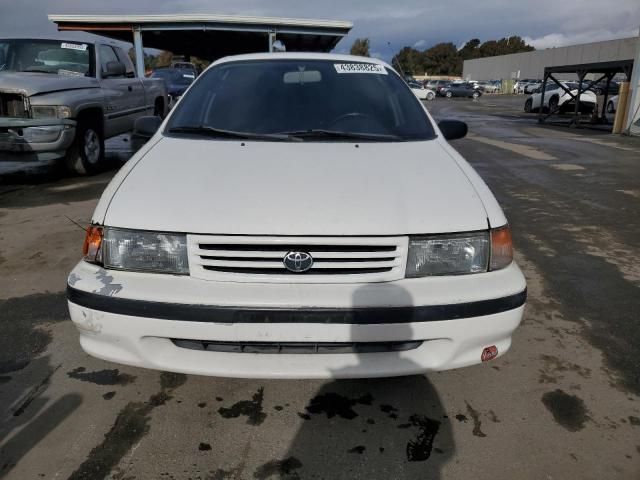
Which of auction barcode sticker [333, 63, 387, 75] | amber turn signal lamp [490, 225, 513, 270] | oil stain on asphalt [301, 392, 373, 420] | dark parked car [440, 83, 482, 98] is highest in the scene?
auction barcode sticker [333, 63, 387, 75]

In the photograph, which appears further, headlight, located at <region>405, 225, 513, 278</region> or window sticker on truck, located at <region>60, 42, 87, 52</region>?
window sticker on truck, located at <region>60, 42, 87, 52</region>

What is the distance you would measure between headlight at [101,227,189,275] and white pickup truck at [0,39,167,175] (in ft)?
16.6

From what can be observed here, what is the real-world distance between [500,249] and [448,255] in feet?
0.85

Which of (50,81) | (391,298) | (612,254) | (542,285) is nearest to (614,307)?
(542,285)

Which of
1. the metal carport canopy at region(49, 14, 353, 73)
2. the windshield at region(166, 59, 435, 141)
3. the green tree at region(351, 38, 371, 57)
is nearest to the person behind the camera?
the windshield at region(166, 59, 435, 141)

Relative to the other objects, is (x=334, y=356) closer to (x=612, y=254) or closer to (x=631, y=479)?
(x=631, y=479)

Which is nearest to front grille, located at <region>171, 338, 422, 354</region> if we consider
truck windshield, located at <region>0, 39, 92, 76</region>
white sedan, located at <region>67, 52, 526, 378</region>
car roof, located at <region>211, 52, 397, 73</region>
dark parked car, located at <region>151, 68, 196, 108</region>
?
white sedan, located at <region>67, 52, 526, 378</region>

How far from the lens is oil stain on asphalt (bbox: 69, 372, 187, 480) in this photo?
1972 millimetres

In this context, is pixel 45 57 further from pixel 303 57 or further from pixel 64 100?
pixel 303 57

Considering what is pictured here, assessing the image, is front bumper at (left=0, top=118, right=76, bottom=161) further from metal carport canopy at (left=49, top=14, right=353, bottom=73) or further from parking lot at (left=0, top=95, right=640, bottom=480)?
metal carport canopy at (left=49, top=14, right=353, bottom=73)

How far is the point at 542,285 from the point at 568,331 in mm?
719

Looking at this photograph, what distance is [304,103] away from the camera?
3.27 meters

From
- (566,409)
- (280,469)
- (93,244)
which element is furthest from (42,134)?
(566,409)

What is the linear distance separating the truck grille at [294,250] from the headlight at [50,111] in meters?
5.46
